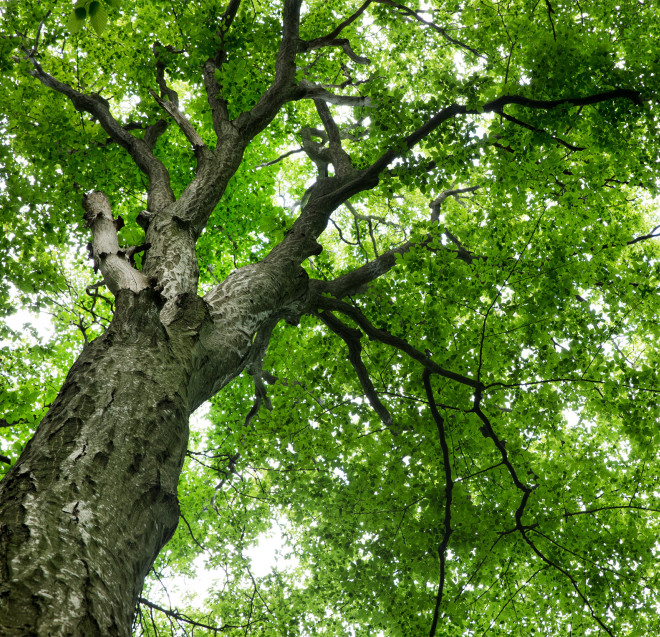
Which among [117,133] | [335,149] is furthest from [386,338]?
[117,133]

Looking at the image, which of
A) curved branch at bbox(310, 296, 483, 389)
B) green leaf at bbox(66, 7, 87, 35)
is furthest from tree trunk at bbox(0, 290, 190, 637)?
curved branch at bbox(310, 296, 483, 389)

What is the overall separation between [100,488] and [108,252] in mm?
1785

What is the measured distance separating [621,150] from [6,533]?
6165mm

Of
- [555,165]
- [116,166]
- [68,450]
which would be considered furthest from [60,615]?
[116,166]

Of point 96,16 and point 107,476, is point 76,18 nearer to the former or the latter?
point 96,16

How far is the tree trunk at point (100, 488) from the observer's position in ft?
4.91

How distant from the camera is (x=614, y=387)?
4254 mm

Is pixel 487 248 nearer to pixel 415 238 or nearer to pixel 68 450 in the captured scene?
pixel 415 238

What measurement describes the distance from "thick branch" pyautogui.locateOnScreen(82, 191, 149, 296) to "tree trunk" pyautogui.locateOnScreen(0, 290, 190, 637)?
174mm

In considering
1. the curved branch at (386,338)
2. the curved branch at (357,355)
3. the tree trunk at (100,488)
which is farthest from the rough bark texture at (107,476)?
the curved branch at (357,355)

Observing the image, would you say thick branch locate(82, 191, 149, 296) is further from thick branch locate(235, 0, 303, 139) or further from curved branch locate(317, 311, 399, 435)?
curved branch locate(317, 311, 399, 435)

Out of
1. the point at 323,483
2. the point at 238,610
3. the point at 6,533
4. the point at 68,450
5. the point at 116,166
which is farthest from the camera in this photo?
the point at 238,610

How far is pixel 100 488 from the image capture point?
6.40 feet

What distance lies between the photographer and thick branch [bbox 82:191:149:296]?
3002 mm
